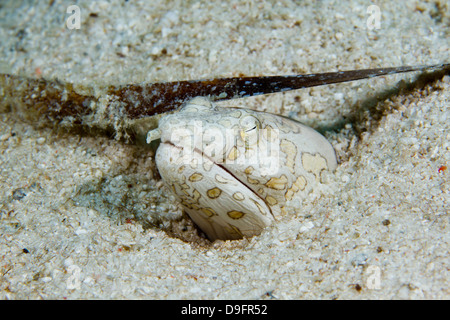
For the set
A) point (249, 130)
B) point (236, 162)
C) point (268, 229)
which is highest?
point (249, 130)

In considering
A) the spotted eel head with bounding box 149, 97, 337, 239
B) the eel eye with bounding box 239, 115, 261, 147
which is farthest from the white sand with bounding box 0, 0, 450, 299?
the eel eye with bounding box 239, 115, 261, 147

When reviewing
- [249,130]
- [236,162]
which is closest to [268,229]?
[236,162]

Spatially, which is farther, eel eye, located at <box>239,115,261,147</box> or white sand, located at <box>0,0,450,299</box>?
eel eye, located at <box>239,115,261,147</box>

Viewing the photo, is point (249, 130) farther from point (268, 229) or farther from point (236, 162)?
point (268, 229)

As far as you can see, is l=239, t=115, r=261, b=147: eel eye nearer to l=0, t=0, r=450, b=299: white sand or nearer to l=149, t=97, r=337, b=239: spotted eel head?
l=149, t=97, r=337, b=239: spotted eel head

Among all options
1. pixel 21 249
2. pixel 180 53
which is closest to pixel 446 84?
pixel 180 53

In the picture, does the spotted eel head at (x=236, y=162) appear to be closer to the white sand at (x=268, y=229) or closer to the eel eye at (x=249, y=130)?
the eel eye at (x=249, y=130)

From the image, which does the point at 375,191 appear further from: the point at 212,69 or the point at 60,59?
the point at 60,59

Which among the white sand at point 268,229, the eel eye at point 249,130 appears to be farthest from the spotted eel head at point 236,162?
the white sand at point 268,229
